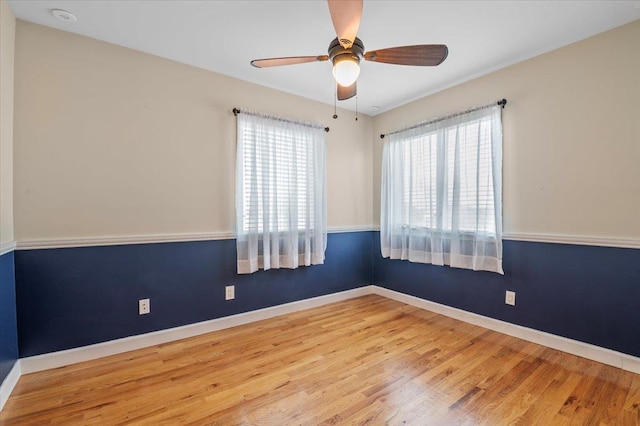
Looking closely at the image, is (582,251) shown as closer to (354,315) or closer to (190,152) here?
(354,315)

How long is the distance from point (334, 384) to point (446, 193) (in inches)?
84.9

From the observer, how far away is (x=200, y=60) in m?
2.63

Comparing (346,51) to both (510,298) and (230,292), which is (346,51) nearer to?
(230,292)

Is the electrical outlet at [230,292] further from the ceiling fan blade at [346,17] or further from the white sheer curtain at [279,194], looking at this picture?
the ceiling fan blade at [346,17]

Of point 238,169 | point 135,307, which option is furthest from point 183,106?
point 135,307

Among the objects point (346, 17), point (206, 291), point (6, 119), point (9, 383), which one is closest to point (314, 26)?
point (346, 17)

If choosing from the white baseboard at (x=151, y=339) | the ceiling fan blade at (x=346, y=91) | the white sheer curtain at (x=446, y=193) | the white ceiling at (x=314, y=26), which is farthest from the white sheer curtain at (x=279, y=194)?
the ceiling fan blade at (x=346, y=91)

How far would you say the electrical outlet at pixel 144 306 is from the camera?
8.06 ft

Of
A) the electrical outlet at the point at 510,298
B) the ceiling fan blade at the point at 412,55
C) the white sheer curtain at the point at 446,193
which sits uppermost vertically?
the ceiling fan blade at the point at 412,55

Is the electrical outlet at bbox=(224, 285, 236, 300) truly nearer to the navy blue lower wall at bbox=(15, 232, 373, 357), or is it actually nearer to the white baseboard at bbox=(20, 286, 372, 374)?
Result: the navy blue lower wall at bbox=(15, 232, 373, 357)

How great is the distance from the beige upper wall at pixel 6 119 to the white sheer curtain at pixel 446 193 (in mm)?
3367

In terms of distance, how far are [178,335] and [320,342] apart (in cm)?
127

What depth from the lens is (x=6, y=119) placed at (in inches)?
75.0

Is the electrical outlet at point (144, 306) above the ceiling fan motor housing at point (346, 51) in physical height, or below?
below
